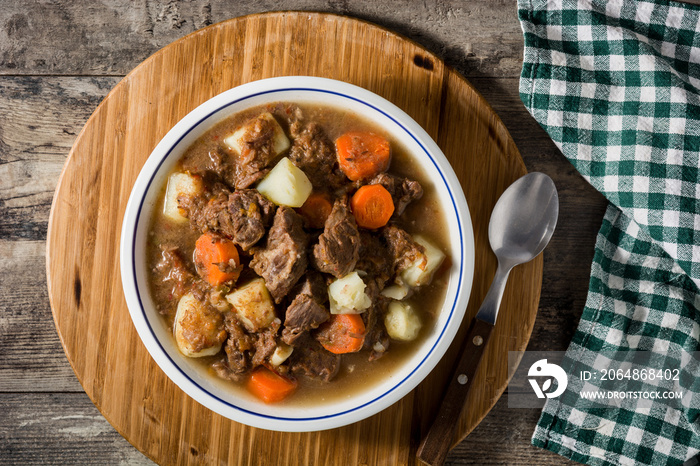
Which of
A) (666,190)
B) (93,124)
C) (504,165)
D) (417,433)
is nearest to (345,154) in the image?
(504,165)

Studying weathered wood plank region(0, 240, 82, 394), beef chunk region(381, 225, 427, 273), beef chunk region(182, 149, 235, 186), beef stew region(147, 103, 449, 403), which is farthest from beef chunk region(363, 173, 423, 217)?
weathered wood plank region(0, 240, 82, 394)

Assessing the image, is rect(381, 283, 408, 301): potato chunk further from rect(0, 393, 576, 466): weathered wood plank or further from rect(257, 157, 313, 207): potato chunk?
rect(0, 393, 576, 466): weathered wood plank

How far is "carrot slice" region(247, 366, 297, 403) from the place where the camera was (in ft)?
8.99

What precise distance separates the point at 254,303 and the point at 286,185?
62 centimetres

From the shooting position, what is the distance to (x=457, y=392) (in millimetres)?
2945

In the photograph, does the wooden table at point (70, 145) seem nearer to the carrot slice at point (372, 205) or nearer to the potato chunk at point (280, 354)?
the carrot slice at point (372, 205)

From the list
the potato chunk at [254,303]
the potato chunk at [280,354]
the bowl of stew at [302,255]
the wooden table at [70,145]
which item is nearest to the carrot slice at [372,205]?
the bowl of stew at [302,255]

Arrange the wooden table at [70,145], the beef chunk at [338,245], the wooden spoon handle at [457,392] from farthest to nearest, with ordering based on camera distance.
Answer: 1. the wooden table at [70,145]
2. the wooden spoon handle at [457,392]
3. the beef chunk at [338,245]

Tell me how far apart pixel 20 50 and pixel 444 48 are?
2.64m

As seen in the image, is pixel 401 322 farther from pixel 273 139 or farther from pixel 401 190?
pixel 273 139

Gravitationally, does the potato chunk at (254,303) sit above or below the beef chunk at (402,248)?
below

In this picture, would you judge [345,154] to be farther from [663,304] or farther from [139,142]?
[663,304]

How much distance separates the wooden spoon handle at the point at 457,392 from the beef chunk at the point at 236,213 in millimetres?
1324

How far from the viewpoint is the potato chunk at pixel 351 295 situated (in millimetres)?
2572
